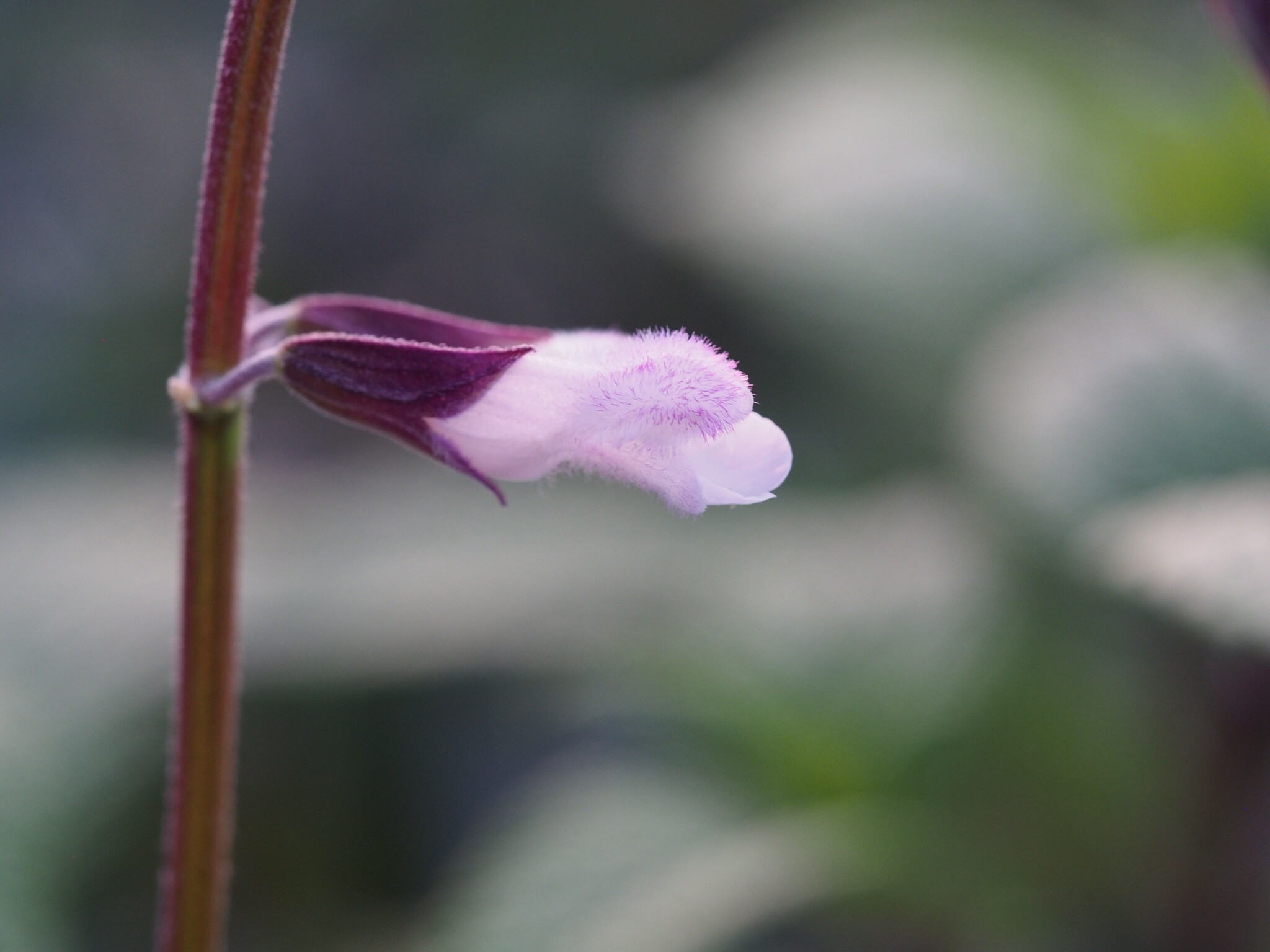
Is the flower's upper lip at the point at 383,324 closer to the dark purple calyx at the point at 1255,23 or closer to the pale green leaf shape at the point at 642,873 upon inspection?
the dark purple calyx at the point at 1255,23

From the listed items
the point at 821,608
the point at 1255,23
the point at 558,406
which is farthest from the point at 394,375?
the point at 821,608

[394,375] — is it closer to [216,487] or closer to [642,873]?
[216,487]

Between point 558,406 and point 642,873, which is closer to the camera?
point 558,406

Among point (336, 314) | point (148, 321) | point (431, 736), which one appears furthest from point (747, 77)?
point (336, 314)

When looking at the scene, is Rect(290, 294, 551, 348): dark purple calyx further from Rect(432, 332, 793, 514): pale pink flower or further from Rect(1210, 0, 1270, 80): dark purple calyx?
Rect(1210, 0, 1270, 80): dark purple calyx

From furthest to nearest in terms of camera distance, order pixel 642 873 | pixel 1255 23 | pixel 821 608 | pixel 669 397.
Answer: pixel 821 608 < pixel 642 873 < pixel 1255 23 < pixel 669 397

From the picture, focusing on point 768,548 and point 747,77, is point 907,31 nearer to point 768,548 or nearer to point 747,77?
point 747,77
